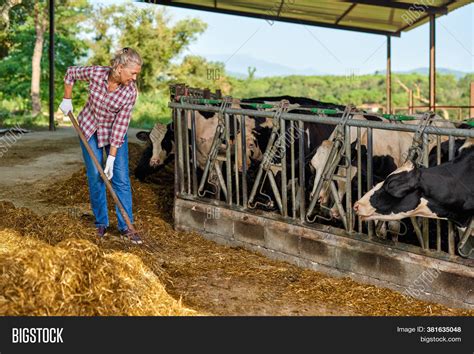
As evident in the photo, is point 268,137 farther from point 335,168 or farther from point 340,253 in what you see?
point 340,253

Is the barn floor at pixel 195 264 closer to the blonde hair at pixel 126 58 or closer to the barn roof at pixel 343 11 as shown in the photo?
the blonde hair at pixel 126 58

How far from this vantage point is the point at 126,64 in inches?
252

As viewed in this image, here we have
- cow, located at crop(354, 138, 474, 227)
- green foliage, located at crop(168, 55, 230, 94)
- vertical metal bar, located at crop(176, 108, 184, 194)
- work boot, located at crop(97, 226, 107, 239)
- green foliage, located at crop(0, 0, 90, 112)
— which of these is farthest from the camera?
green foliage, located at crop(168, 55, 230, 94)

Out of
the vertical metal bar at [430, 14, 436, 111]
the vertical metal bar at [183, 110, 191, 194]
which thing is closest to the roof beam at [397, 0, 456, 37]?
the vertical metal bar at [430, 14, 436, 111]

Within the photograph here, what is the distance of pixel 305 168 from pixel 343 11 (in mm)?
9149

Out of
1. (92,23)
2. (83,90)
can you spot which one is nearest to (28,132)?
(83,90)

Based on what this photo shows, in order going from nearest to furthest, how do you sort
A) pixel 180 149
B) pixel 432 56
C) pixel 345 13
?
1. pixel 180 149
2. pixel 432 56
3. pixel 345 13

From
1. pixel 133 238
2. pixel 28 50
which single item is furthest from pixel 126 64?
pixel 28 50

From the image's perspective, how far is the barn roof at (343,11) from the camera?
13.7 m

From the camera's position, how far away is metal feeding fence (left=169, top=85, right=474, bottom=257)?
5.44 m

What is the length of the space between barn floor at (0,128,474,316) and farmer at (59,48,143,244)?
Result: 0.52 metres

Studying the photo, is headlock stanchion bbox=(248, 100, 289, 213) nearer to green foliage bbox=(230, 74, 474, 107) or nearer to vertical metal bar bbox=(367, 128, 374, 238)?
vertical metal bar bbox=(367, 128, 374, 238)

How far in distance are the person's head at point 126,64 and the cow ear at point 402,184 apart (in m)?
A: 2.49

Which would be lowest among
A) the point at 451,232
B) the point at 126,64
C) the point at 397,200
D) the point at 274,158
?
the point at 451,232
